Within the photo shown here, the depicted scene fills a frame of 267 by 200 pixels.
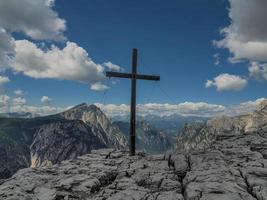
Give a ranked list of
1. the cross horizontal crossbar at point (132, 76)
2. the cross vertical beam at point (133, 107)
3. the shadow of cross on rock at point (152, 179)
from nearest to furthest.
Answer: the shadow of cross on rock at point (152, 179) < the cross horizontal crossbar at point (132, 76) < the cross vertical beam at point (133, 107)

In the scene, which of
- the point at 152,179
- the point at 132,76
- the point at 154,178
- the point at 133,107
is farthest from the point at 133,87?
the point at 152,179

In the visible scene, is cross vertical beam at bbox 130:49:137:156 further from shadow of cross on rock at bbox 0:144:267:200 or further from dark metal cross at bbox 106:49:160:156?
shadow of cross on rock at bbox 0:144:267:200

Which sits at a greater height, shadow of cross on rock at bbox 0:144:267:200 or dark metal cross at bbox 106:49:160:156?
dark metal cross at bbox 106:49:160:156

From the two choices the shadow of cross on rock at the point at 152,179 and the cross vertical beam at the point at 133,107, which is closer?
the shadow of cross on rock at the point at 152,179

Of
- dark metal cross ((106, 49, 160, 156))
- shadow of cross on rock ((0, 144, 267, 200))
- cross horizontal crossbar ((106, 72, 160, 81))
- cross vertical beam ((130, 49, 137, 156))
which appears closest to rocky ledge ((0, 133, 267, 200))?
shadow of cross on rock ((0, 144, 267, 200))

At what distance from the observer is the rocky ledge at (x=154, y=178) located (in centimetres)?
1897

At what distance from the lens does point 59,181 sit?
2155 cm

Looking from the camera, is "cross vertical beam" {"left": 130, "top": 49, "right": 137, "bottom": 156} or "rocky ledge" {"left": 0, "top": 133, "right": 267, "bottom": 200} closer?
"rocky ledge" {"left": 0, "top": 133, "right": 267, "bottom": 200}

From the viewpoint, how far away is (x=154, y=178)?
22531 mm

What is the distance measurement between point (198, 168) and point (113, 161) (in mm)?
8061

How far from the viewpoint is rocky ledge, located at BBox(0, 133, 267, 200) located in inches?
747

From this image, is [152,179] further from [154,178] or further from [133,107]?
[133,107]

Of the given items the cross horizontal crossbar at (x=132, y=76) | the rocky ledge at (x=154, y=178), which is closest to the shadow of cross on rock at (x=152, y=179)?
the rocky ledge at (x=154, y=178)

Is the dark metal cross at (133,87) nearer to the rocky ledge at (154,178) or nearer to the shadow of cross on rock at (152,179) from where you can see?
the rocky ledge at (154,178)
